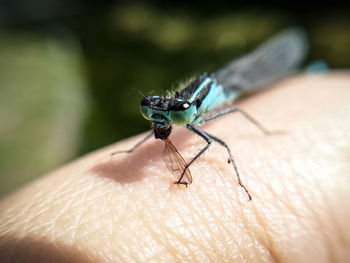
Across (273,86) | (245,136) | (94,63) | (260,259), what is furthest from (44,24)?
(260,259)

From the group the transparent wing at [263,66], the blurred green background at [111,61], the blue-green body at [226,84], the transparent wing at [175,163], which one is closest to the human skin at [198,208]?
the transparent wing at [175,163]

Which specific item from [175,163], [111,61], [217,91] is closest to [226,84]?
[217,91]

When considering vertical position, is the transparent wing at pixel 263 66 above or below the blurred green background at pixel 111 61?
below

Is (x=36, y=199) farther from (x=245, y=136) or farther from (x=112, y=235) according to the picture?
(x=245, y=136)

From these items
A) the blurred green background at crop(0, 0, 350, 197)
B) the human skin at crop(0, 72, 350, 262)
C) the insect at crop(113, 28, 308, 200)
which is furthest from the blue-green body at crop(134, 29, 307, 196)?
the blurred green background at crop(0, 0, 350, 197)

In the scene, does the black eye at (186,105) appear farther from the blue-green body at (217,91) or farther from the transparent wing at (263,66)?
the transparent wing at (263,66)

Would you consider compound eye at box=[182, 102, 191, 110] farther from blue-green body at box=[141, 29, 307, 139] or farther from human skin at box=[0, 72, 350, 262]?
human skin at box=[0, 72, 350, 262]
